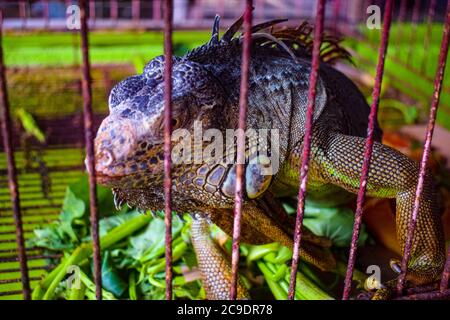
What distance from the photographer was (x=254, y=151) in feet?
6.36

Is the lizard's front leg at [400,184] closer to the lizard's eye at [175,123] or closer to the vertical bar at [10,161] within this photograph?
the lizard's eye at [175,123]

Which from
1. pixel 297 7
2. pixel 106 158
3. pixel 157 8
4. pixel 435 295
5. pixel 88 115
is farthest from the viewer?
pixel 297 7

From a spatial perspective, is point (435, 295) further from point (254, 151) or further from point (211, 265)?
point (211, 265)

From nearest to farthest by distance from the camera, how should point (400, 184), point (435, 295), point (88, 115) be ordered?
1. point (88, 115)
2. point (435, 295)
3. point (400, 184)

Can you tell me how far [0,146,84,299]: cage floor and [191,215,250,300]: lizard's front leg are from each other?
832 millimetres

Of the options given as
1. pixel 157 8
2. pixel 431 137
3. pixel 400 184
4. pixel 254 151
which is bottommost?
pixel 400 184

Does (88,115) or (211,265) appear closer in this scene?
(88,115)

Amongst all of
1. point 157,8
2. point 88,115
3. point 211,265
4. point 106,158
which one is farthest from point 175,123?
point 157,8

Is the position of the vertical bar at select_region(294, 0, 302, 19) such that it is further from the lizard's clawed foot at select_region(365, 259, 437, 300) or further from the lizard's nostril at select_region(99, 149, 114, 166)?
the lizard's nostril at select_region(99, 149, 114, 166)

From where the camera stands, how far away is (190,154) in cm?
189

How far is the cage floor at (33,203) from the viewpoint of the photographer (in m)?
2.82

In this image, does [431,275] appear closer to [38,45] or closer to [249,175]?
[249,175]

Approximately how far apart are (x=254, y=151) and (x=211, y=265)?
2.71 ft

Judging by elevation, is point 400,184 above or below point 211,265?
above
